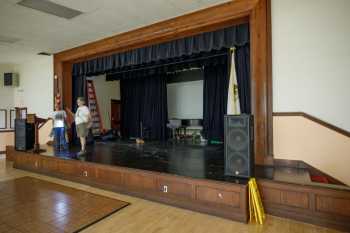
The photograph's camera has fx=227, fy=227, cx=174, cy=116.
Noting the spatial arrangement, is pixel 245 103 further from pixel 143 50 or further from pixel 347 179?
pixel 143 50

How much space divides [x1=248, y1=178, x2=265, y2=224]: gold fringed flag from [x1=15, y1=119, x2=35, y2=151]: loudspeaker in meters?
5.31

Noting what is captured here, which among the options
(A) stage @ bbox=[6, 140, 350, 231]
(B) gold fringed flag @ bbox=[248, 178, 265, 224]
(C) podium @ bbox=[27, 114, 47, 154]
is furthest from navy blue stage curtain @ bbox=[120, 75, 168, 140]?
(B) gold fringed flag @ bbox=[248, 178, 265, 224]

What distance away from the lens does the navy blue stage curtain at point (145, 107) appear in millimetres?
7551

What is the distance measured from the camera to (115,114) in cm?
859

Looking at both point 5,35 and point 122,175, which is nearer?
point 122,175

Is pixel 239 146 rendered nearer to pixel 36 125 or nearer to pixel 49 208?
pixel 49 208

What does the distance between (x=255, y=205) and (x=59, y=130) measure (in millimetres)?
Answer: 4901

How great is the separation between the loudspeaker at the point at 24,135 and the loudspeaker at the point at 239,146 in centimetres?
501

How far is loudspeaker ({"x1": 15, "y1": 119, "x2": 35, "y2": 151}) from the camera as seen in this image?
5.51 meters

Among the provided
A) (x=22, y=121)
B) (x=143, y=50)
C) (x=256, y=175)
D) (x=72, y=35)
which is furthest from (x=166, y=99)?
(x=256, y=175)

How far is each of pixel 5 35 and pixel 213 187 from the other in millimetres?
5496

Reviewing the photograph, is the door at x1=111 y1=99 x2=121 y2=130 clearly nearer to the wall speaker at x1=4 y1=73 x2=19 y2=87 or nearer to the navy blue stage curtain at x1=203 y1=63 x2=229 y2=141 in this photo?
the wall speaker at x1=4 y1=73 x2=19 y2=87

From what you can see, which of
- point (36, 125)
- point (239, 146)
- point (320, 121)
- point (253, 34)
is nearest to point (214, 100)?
point (253, 34)

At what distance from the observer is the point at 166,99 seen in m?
7.58
